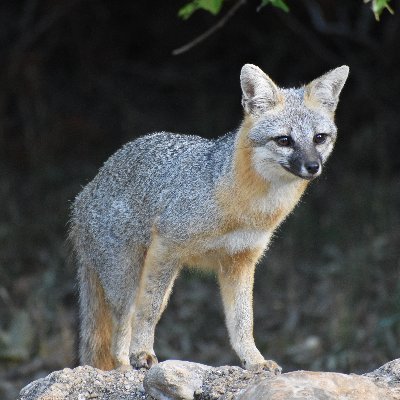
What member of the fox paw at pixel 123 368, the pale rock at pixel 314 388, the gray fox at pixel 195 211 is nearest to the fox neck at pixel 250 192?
the gray fox at pixel 195 211

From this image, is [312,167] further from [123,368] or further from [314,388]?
[123,368]

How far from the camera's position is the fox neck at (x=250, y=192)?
238 inches

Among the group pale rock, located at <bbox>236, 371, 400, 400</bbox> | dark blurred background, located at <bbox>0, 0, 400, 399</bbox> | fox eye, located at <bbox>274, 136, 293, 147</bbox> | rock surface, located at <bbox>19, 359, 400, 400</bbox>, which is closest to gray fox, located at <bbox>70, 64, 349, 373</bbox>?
fox eye, located at <bbox>274, 136, 293, 147</bbox>

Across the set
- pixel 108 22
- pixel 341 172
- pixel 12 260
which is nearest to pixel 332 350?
pixel 341 172

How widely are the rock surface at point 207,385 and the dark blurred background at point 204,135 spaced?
4284 millimetres

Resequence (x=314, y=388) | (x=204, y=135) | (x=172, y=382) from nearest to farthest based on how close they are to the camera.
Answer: (x=314, y=388), (x=172, y=382), (x=204, y=135)

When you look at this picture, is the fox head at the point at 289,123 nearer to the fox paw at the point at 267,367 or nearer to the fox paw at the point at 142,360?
the fox paw at the point at 267,367

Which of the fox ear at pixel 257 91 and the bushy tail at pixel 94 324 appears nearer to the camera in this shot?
the fox ear at pixel 257 91

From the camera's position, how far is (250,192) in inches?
238

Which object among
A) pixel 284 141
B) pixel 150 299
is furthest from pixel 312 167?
pixel 150 299

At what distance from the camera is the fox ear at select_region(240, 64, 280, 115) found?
6.05 meters

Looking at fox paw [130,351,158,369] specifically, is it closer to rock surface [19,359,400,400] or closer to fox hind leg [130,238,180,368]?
fox hind leg [130,238,180,368]

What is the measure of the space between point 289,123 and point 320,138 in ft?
0.68

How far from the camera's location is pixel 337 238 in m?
11.0
